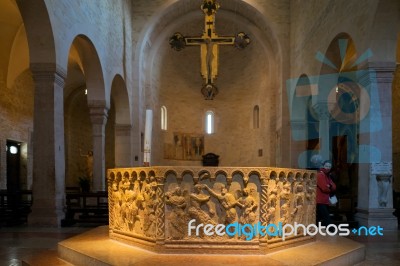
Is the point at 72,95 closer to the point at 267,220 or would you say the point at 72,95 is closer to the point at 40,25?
the point at 40,25

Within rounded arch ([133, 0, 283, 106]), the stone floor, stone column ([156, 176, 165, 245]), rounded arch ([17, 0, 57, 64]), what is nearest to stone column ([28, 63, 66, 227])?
rounded arch ([17, 0, 57, 64])

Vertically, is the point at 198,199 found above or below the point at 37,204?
above

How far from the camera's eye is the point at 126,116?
17422mm

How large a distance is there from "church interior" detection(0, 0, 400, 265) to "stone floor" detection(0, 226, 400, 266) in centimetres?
5

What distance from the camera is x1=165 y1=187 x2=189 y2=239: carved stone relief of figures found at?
16.5ft

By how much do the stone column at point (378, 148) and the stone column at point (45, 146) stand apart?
21.6ft

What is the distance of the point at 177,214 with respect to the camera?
5.04 metres

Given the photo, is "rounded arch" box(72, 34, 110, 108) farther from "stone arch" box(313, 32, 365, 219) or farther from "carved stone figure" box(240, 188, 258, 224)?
"carved stone figure" box(240, 188, 258, 224)

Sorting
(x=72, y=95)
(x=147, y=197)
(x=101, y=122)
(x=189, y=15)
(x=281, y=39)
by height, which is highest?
(x=189, y=15)

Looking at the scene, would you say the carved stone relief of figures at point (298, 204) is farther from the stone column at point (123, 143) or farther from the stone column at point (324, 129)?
the stone column at point (123, 143)

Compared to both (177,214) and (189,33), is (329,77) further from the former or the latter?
(189,33)

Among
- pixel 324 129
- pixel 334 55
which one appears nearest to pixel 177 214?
pixel 334 55

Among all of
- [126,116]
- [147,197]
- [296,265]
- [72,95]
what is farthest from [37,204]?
[72,95]

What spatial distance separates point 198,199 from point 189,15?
16137 mm
